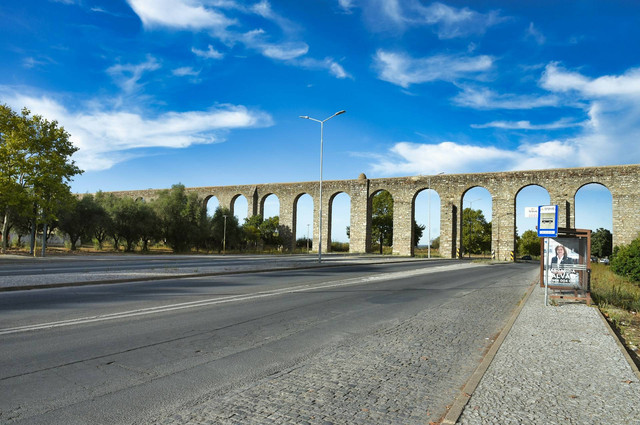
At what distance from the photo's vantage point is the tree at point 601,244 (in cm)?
8338

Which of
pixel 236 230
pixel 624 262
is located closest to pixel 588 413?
pixel 624 262

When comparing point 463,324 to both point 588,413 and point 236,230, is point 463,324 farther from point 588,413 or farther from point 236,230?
point 236,230

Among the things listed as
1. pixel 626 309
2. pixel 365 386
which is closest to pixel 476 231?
pixel 626 309

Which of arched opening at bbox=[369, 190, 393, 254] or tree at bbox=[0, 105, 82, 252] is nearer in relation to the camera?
tree at bbox=[0, 105, 82, 252]

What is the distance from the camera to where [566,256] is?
11359mm

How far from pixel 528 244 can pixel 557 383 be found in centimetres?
10335

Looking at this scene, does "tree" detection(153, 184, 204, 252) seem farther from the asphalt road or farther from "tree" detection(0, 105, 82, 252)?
the asphalt road

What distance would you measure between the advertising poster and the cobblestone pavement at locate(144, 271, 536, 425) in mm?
5274

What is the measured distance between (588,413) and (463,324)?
13.9 feet

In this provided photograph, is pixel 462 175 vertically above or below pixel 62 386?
above

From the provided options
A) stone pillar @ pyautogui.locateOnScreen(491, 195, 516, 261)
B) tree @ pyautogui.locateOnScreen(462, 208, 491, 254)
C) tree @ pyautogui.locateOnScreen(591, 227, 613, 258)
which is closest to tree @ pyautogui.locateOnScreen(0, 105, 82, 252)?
stone pillar @ pyautogui.locateOnScreen(491, 195, 516, 261)

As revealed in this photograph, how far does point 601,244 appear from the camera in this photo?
274 ft

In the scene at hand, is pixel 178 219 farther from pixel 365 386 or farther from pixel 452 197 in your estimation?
pixel 365 386

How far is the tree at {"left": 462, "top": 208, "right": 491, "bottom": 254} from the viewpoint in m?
78.6
